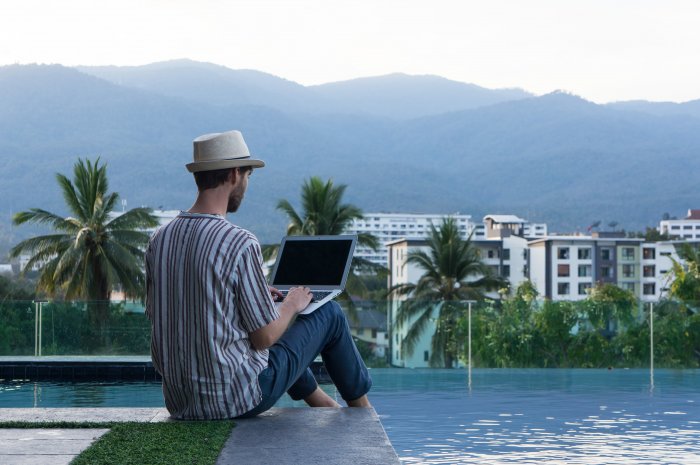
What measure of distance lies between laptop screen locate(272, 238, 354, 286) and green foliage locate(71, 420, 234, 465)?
525mm

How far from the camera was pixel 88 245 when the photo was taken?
72.3 feet

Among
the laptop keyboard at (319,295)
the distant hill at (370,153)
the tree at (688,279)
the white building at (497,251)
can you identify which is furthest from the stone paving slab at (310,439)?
the distant hill at (370,153)

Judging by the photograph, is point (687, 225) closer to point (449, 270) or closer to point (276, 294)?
point (449, 270)

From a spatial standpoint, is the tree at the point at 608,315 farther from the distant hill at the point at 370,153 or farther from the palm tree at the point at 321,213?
the distant hill at the point at 370,153

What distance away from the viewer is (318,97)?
197000 mm

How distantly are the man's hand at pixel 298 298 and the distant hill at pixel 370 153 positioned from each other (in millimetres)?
88726

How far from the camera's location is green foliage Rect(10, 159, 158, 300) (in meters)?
21.7

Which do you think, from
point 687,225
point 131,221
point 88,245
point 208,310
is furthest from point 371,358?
point 687,225

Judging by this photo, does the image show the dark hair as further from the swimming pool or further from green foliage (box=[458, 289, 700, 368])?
green foliage (box=[458, 289, 700, 368])

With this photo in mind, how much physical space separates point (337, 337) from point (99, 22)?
405 feet

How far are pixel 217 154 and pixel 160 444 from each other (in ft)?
2.59

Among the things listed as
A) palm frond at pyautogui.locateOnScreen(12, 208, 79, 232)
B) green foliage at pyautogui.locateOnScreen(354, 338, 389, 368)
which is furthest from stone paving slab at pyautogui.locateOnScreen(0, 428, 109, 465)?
palm frond at pyautogui.locateOnScreen(12, 208, 79, 232)

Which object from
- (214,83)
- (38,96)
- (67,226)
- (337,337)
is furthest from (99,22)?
(337,337)

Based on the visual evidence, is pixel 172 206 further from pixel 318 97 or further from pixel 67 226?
pixel 318 97
